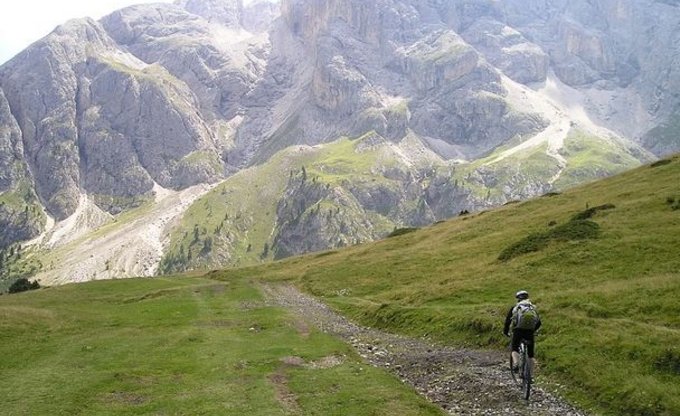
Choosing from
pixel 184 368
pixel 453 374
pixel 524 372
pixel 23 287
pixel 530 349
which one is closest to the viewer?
pixel 524 372

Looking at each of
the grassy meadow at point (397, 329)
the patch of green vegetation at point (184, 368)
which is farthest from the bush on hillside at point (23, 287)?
the patch of green vegetation at point (184, 368)

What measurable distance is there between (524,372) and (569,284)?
900 inches

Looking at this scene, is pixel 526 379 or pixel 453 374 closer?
pixel 526 379

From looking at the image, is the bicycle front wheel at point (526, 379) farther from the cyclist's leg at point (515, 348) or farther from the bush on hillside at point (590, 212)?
the bush on hillside at point (590, 212)

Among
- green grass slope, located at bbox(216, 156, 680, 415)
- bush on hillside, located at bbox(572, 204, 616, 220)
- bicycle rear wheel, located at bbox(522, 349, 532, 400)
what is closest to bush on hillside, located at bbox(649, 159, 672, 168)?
green grass slope, located at bbox(216, 156, 680, 415)

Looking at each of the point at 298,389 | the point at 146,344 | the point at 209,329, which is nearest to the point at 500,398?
the point at 298,389

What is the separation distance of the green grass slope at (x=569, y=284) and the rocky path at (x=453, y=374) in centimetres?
182

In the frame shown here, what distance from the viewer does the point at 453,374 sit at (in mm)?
28859

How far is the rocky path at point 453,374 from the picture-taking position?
23066 mm

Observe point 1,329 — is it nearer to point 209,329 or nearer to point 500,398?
point 209,329

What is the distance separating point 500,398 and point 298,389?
1030cm

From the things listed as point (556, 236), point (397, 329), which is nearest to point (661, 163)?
point (556, 236)

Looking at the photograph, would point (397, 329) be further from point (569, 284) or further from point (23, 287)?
point (23, 287)

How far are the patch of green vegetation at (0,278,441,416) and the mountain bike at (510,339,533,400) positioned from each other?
4529 mm
